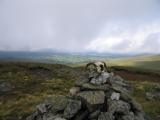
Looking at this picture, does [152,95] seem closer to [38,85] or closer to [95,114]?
[38,85]

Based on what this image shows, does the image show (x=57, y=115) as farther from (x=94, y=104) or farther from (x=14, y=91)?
(x=14, y=91)

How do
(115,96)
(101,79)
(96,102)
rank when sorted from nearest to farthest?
(96,102) → (115,96) → (101,79)

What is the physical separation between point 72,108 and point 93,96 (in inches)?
88.3

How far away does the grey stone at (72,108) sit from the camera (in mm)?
24275

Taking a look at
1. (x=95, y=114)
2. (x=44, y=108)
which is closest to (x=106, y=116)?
(x=95, y=114)

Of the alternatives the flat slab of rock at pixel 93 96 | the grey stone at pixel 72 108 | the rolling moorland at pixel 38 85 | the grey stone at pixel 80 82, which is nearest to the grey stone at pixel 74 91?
the grey stone at pixel 80 82

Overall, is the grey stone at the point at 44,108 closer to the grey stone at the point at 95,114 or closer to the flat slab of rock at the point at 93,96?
the flat slab of rock at the point at 93,96

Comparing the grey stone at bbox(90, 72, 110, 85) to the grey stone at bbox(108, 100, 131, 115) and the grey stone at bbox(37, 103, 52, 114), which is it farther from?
the grey stone at bbox(37, 103, 52, 114)

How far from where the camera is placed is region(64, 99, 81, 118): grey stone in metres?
24.3

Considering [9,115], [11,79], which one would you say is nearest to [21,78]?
[11,79]

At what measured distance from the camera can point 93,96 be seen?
81.3 feet

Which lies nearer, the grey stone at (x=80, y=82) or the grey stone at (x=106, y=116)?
the grey stone at (x=106, y=116)

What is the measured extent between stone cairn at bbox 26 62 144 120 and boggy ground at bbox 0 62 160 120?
2033 millimetres

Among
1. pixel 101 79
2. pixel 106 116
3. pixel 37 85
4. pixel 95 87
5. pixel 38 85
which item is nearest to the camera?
pixel 106 116
